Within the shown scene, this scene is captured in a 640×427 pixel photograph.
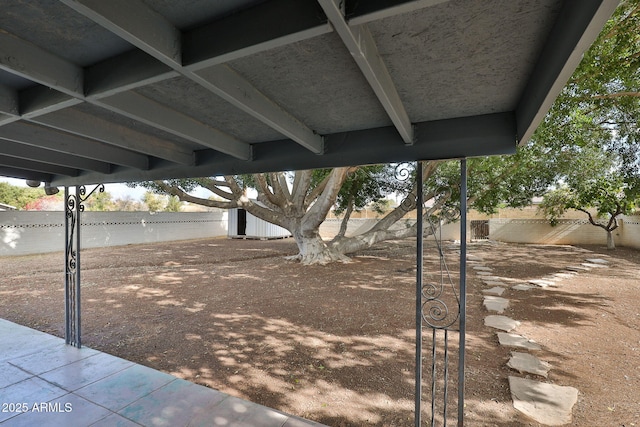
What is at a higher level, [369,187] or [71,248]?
[369,187]

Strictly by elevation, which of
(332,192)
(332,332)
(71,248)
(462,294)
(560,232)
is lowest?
(332,332)

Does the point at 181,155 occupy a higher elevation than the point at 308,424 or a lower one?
higher

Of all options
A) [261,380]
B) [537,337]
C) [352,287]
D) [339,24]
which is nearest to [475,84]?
[339,24]

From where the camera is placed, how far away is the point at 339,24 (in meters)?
0.85

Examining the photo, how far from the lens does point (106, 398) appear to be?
216 cm

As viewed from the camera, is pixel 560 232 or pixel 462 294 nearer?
pixel 462 294

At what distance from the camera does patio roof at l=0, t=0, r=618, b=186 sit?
0.90m

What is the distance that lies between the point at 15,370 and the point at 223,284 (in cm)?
338

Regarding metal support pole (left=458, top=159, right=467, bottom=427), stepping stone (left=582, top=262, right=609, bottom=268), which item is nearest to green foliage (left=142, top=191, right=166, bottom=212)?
metal support pole (left=458, top=159, right=467, bottom=427)

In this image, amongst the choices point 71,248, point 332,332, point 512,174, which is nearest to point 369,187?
point 512,174

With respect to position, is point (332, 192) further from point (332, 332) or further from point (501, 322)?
point (501, 322)

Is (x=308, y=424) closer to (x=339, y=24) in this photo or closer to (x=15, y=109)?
(x=339, y=24)

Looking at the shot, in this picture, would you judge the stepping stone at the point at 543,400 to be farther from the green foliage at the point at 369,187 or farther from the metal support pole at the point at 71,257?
the green foliage at the point at 369,187

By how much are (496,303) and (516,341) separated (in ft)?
4.87
